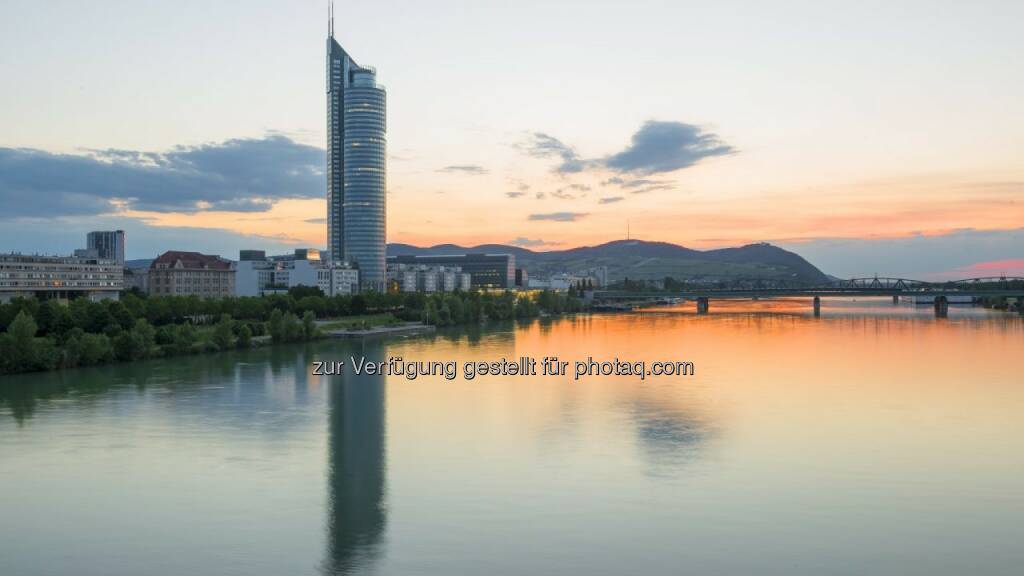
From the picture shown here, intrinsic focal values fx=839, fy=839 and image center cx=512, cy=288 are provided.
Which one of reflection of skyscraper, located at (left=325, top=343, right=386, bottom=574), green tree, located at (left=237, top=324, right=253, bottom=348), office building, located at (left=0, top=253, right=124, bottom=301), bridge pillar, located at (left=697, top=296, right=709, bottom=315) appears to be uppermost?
office building, located at (left=0, top=253, right=124, bottom=301)

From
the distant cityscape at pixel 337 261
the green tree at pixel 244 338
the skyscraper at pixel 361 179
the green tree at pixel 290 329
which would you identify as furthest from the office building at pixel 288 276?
the green tree at pixel 244 338

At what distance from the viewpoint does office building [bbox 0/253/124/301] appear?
60188mm

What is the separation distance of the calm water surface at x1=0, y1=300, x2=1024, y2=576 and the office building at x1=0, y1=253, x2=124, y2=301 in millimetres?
37047

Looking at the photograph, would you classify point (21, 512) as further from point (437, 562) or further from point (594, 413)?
point (594, 413)

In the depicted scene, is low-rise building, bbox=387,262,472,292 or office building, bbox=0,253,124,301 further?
low-rise building, bbox=387,262,472,292

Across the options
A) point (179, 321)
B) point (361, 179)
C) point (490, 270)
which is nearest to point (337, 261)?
point (361, 179)

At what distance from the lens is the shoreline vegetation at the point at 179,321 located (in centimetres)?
2998

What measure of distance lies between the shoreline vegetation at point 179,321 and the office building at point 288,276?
2735cm

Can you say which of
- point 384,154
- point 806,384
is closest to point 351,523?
point 806,384

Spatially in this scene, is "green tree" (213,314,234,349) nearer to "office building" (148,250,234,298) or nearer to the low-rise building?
"office building" (148,250,234,298)

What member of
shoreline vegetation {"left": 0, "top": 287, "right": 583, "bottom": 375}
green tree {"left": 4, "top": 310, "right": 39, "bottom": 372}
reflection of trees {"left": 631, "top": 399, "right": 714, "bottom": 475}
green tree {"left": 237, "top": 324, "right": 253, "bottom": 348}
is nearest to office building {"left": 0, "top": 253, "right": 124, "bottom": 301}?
shoreline vegetation {"left": 0, "top": 287, "right": 583, "bottom": 375}

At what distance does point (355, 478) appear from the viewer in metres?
15.5

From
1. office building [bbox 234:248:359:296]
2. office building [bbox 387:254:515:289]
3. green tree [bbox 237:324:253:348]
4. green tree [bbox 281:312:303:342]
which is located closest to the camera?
green tree [bbox 237:324:253:348]

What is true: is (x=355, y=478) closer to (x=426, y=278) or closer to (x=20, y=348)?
(x=20, y=348)
